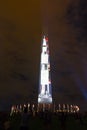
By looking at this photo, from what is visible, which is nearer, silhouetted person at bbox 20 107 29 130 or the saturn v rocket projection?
silhouetted person at bbox 20 107 29 130

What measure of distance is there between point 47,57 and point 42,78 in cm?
954

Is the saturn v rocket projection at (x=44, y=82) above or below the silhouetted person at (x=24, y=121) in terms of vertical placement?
above

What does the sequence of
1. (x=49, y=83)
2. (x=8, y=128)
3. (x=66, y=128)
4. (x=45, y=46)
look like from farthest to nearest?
(x=45, y=46), (x=49, y=83), (x=66, y=128), (x=8, y=128)

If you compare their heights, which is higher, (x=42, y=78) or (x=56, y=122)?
(x=42, y=78)

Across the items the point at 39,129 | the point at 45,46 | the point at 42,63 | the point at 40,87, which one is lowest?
the point at 39,129

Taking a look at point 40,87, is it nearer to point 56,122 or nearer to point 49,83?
point 49,83

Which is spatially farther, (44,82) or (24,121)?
(44,82)

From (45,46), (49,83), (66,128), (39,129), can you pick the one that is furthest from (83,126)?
(45,46)

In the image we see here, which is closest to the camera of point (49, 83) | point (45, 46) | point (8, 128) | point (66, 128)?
point (8, 128)

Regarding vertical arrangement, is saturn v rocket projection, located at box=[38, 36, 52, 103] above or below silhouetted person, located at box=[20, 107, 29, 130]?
above

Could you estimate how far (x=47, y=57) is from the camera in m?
111

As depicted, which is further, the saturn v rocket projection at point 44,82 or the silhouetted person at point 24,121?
the saturn v rocket projection at point 44,82

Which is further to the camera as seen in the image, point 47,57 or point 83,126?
point 47,57

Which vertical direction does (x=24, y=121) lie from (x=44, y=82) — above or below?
below
